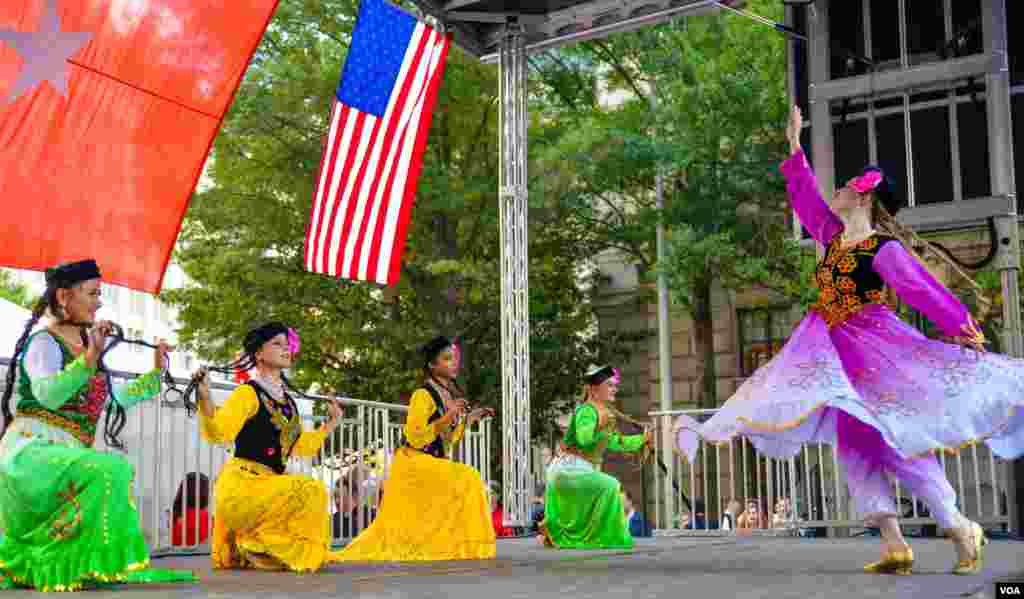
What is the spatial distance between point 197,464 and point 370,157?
290 cm

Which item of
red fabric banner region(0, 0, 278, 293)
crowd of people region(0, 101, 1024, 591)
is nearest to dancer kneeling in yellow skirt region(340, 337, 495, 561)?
crowd of people region(0, 101, 1024, 591)

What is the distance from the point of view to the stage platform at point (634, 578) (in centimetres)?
473

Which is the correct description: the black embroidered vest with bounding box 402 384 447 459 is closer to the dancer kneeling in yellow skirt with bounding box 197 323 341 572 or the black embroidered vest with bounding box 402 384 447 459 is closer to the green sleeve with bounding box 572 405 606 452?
the dancer kneeling in yellow skirt with bounding box 197 323 341 572

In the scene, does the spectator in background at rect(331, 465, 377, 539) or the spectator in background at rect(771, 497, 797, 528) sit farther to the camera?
the spectator in background at rect(771, 497, 797, 528)

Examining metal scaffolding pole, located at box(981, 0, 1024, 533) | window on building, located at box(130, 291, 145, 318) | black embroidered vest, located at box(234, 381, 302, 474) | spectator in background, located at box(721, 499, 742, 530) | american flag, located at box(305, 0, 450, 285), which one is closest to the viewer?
black embroidered vest, located at box(234, 381, 302, 474)

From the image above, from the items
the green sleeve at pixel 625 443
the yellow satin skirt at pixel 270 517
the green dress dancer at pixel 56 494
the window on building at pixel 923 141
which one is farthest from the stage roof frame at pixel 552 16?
the green dress dancer at pixel 56 494

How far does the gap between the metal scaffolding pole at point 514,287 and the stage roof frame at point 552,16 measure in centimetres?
19

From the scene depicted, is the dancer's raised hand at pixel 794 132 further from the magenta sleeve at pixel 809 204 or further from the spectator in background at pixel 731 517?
the spectator in background at pixel 731 517

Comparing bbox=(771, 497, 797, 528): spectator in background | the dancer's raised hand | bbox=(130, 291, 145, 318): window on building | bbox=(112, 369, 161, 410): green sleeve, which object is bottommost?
bbox=(771, 497, 797, 528): spectator in background

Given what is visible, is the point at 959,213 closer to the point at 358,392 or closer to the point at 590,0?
the point at 590,0

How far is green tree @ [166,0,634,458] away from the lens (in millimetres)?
19297

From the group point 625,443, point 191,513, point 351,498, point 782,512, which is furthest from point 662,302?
point 191,513

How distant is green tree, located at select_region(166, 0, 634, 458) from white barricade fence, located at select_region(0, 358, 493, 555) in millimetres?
7970

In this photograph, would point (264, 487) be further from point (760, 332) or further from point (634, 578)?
point (760, 332)
